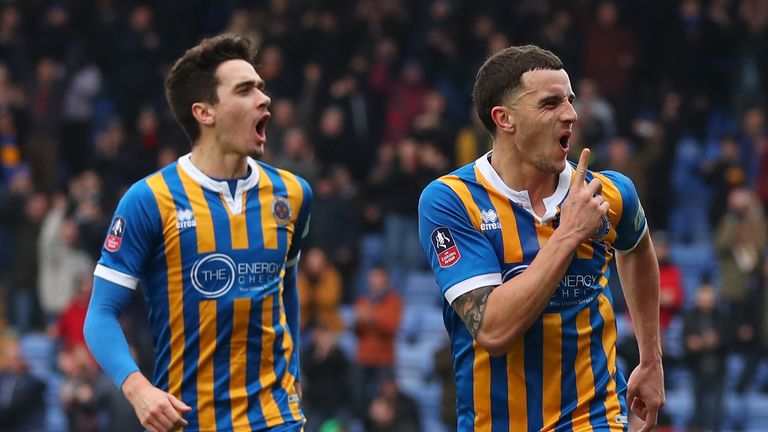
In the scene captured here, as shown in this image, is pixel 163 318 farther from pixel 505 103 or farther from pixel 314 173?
pixel 314 173

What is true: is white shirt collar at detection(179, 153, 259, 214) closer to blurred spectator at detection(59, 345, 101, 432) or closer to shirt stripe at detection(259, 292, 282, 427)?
shirt stripe at detection(259, 292, 282, 427)

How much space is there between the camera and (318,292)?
1510 centimetres

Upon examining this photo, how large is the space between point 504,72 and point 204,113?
5.68 ft

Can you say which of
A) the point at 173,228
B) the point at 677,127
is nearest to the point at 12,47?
the point at 677,127

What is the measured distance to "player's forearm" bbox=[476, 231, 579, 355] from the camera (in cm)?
457

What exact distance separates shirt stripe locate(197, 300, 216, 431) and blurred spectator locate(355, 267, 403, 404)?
8851mm

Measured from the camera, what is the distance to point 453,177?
16.9 feet

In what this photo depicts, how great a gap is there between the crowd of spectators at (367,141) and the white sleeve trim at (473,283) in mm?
8661

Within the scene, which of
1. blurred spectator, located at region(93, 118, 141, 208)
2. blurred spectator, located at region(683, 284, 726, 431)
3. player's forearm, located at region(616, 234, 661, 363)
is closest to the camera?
player's forearm, located at region(616, 234, 661, 363)

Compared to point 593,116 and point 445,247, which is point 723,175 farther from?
point 445,247

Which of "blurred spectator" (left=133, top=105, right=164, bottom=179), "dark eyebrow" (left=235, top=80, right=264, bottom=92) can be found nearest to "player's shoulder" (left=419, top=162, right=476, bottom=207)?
"dark eyebrow" (left=235, top=80, right=264, bottom=92)

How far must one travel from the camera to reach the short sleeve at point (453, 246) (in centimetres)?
486

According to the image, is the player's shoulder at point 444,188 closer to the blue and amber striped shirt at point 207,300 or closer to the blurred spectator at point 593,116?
the blue and amber striped shirt at point 207,300

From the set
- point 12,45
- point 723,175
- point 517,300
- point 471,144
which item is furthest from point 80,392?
point 517,300
